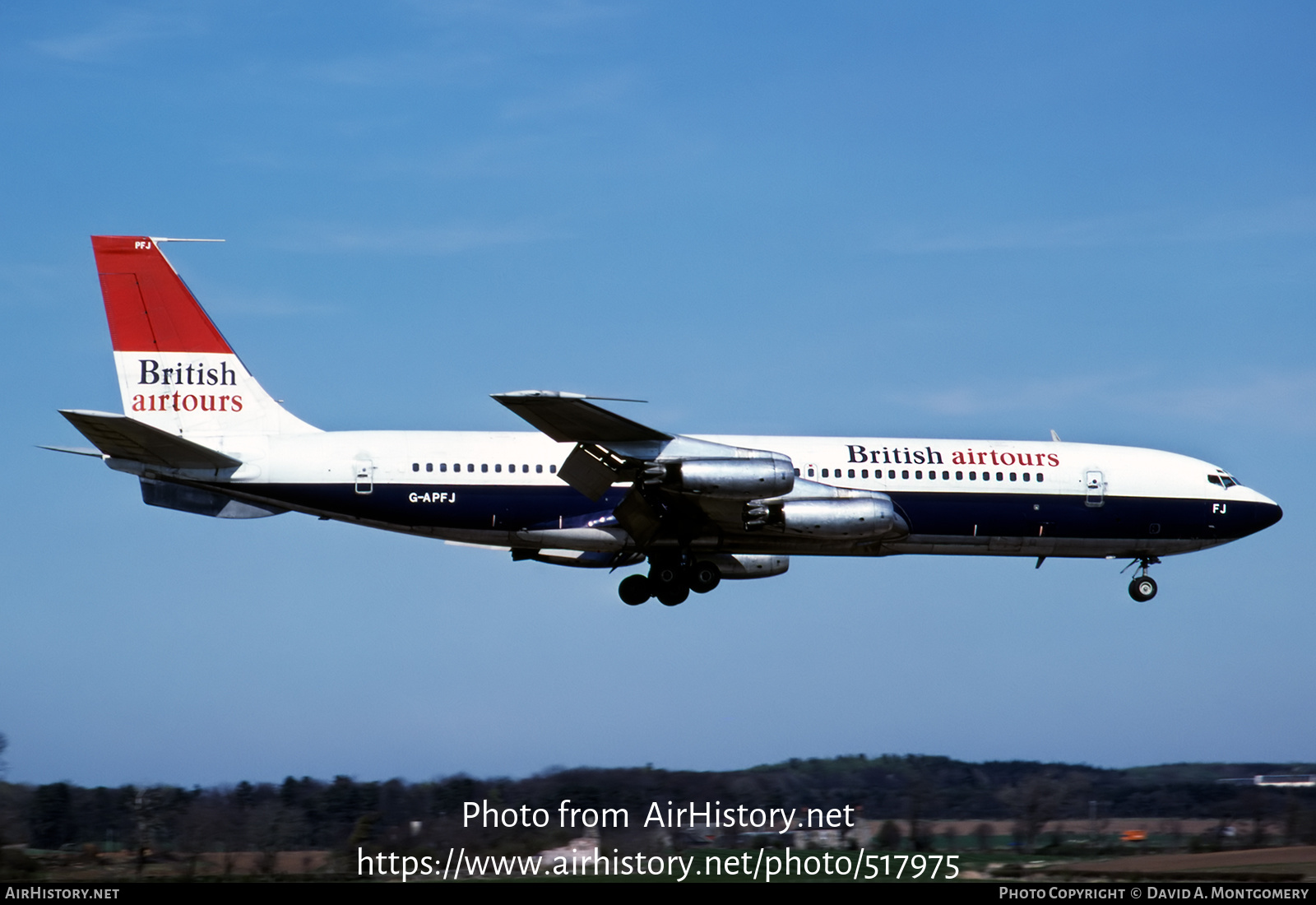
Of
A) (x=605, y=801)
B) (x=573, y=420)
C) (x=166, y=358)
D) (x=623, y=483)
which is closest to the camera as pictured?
(x=605, y=801)

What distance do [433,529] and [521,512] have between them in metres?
1.98

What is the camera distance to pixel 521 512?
32.4 m

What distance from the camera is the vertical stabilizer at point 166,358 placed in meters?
33.4

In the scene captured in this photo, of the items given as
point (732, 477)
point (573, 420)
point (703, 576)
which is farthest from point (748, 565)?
point (573, 420)

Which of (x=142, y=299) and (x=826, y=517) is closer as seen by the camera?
(x=826, y=517)

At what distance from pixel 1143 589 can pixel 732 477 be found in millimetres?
12161

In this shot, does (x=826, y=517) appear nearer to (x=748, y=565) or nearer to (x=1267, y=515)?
(x=748, y=565)

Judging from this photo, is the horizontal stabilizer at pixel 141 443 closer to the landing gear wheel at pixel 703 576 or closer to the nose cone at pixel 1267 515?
the landing gear wheel at pixel 703 576

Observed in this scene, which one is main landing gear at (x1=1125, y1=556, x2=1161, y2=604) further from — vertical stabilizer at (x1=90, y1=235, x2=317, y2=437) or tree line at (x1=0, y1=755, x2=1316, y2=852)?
vertical stabilizer at (x1=90, y1=235, x2=317, y2=437)

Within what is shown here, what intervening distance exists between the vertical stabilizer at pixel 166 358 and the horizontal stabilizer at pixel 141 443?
1.74 m

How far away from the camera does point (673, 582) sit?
33.9 m

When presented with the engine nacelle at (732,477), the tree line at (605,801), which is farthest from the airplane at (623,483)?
the tree line at (605,801)

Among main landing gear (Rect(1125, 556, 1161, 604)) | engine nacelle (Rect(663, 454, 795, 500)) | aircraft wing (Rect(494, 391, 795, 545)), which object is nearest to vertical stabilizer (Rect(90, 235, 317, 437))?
aircraft wing (Rect(494, 391, 795, 545))
